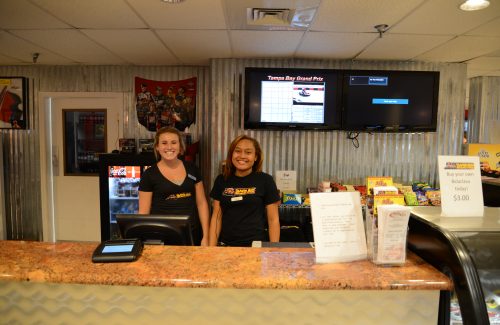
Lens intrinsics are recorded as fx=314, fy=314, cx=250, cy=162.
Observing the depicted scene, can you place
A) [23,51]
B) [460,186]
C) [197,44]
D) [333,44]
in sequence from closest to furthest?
[460,186] < [333,44] < [197,44] < [23,51]

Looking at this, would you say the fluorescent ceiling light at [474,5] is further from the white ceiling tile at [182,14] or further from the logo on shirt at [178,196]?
the logo on shirt at [178,196]

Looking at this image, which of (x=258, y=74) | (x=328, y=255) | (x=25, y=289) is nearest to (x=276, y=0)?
(x=258, y=74)

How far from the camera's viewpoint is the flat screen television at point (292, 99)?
341cm

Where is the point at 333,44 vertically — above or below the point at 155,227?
above

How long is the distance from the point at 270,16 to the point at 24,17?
1990mm

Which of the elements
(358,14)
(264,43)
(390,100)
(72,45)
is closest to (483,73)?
(390,100)

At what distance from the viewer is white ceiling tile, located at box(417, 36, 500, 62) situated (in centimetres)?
294

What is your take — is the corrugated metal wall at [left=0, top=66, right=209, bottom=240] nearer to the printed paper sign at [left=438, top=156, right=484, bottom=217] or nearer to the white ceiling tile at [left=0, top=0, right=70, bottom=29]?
the white ceiling tile at [left=0, top=0, right=70, bottom=29]

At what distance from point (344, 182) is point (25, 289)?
3342 millimetres

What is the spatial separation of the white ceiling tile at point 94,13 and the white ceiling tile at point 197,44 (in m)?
0.35

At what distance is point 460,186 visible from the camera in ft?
4.12

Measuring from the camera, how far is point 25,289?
111cm

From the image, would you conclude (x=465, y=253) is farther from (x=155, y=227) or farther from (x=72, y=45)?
(x=72, y=45)

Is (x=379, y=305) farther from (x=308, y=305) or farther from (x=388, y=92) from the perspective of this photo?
(x=388, y=92)
